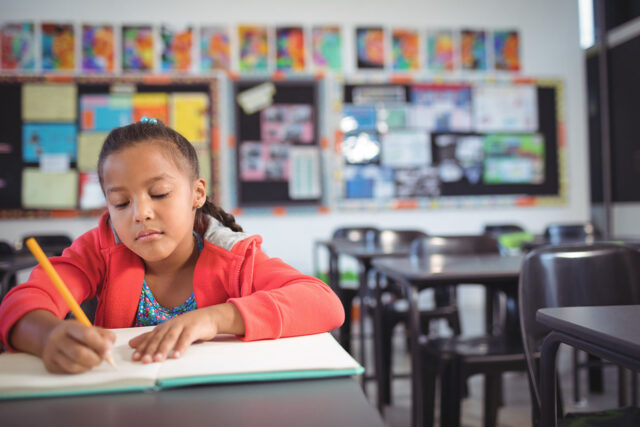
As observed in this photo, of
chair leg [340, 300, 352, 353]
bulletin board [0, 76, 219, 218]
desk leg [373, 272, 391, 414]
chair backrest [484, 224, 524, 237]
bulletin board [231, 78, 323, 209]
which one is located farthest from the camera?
bulletin board [231, 78, 323, 209]

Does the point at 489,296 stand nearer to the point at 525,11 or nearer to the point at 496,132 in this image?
the point at 496,132

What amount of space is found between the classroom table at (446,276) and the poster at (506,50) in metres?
3.12

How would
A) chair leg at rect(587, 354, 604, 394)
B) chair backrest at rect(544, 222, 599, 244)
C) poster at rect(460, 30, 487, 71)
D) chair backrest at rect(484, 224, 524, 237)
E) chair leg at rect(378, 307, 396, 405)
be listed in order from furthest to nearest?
poster at rect(460, 30, 487, 71) < chair backrest at rect(484, 224, 524, 237) < chair backrest at rect(544, 222, 599, 244) < chair leg at rect(587, 354, 604, 394) < chair leg at rect(378, 307, 396, 405)

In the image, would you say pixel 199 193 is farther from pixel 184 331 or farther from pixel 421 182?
pixel 421 182

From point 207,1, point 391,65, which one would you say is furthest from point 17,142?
point 391,65

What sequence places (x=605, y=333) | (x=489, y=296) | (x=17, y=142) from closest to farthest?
(x=605, y=333)
(x=489, y=296)
(x=17, y=142)

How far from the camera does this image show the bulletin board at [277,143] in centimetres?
432

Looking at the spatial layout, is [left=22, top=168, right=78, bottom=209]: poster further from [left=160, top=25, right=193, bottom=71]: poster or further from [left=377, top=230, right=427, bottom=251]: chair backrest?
[left=377, top=230, right=427, bottom=251]: chair backrest

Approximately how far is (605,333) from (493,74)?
4322 millimetres

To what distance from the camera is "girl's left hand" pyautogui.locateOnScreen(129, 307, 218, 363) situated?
1.89ft

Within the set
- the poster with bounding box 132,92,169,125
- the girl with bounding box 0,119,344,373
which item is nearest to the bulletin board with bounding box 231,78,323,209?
the poster with bounding box 132,92,169,125

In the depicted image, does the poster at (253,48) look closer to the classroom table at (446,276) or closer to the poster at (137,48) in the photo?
the poster at (137,48)

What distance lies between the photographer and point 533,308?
1.19 m

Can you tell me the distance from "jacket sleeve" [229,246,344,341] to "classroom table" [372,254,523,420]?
81 cm
